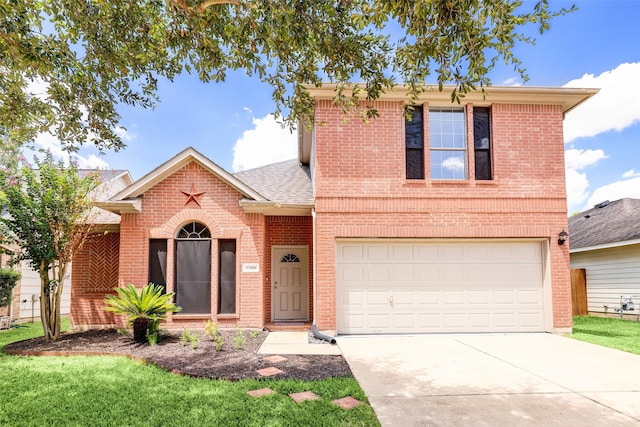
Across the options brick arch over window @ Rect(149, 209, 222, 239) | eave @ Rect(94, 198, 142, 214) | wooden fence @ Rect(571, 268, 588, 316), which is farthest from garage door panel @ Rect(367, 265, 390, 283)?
wooden fence @ Rect(571, 268, 588, 316)

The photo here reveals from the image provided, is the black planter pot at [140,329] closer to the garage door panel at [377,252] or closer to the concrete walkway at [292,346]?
the concrete walkway at [292,346]

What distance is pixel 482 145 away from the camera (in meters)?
9.95

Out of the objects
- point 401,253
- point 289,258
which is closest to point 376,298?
point 401,253

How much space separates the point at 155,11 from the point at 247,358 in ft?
20.0

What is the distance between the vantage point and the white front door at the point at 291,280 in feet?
37.1

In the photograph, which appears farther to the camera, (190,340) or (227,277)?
(227,277)

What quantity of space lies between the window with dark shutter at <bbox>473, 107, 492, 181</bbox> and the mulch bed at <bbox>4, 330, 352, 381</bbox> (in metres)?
6.05

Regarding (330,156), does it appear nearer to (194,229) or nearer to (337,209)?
(337,209)

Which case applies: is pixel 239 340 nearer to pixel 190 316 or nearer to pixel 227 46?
pixel 190 316

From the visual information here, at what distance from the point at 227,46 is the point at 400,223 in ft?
18.5

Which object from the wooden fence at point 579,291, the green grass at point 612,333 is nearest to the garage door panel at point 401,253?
the green grass at point 612,333

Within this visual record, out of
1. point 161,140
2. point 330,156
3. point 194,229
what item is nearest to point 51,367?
point 194,229

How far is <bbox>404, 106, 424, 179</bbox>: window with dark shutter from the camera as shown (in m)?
9.80

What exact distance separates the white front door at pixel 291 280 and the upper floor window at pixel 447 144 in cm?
443
